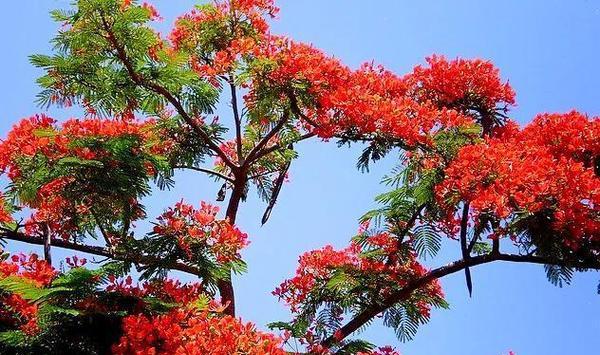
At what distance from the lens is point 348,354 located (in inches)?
303

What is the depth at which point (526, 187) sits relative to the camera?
6742mm

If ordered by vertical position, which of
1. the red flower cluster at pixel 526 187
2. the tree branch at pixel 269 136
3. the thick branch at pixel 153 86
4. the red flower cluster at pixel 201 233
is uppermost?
the tree branch at pixel 269 136

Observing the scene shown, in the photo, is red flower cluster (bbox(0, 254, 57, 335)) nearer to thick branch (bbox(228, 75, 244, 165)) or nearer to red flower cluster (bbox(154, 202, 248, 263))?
red flower cluster (bbox(154, 202, 248, 263))

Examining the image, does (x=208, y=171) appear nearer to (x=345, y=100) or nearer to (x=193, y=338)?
(x=345, y=100)

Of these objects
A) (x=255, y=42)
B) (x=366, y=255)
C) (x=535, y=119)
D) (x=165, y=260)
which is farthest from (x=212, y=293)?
(x=535, y=119)

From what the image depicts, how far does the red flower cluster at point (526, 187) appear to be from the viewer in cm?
667

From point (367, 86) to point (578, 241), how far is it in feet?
9.27

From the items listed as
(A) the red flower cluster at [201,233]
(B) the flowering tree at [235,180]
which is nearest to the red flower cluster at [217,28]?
(B) the flowering tree at [235,180]

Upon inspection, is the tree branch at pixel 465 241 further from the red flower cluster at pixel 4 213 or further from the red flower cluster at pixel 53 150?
the red flower cluster at pixel 4 213

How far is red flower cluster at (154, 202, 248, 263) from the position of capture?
272 inches

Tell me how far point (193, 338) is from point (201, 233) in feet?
4.33

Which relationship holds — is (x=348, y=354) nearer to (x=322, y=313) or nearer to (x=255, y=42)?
(x=322, y=313)

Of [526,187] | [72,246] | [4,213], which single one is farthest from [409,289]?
[4,213]

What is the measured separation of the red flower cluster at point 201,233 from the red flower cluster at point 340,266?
1.59m
